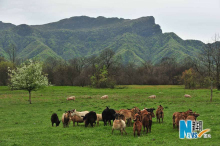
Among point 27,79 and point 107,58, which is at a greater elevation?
point 107,58

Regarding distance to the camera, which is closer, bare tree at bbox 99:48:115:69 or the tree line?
→ the tree line

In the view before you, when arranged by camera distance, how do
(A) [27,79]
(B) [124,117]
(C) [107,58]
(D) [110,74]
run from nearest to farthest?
(B) [124,117] < (A) [27,79] < (D) [110,74] < (C) [107,58]

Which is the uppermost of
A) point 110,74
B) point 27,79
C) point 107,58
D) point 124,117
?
point 107,58

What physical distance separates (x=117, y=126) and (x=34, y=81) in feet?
92.9

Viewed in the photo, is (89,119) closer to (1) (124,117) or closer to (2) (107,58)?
(1) (124,117)

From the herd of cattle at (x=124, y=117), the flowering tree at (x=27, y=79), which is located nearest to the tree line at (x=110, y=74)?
the flowering tree at (x=27, y=79)
